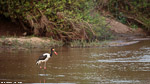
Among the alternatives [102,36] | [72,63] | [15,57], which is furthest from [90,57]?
[102,36]

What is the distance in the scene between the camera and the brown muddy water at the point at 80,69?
9.60 m

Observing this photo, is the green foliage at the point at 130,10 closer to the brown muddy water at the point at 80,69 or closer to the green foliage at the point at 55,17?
the green foliage at the point at 55,17

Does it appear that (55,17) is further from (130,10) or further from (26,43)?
(130,10)

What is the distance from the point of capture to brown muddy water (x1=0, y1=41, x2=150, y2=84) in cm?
960

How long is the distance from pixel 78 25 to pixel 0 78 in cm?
1070

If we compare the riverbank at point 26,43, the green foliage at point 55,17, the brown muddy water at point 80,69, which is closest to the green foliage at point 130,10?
the green foliage at point 55,17

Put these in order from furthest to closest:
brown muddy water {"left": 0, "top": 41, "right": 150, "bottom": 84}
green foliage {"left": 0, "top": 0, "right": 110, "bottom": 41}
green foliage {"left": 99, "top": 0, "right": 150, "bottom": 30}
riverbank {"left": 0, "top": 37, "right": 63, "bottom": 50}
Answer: green foliage {"left": 99, "top": 0, "right": 150, "bottom": 30}, green foliage {"left": 0, "top": 0, "right": 110, "bottom": 41}, riverbank {"left": 0, "top": 37, "right": 63, "bottom": 50}, brown muddy water {"left": 0, "top": 41, "right": 150, "bottom": 84}

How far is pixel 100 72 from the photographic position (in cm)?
1088

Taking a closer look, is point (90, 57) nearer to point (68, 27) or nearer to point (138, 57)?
point (138, 57)

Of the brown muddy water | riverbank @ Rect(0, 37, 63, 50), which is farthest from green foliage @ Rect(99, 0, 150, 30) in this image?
the brown muddy water

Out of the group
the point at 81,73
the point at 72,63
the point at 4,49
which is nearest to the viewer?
the point at 81,73

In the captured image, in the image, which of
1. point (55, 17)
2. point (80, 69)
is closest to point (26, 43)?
point (55, 17)

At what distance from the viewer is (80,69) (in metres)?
11.5

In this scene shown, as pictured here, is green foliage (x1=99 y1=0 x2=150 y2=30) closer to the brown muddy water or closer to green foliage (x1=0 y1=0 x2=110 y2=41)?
green foliage (x1=0 y1=0 x2=110 y2=41)
